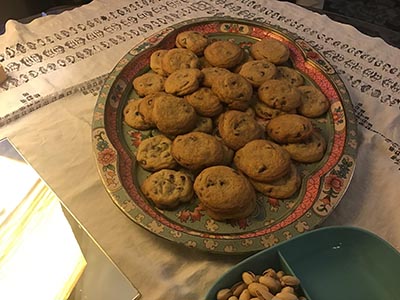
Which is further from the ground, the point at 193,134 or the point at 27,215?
the point at 193,134

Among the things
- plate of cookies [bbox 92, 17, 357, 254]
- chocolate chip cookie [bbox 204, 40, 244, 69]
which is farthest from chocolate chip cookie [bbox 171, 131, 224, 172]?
chocolate chip cookie [bbox 204, 40, 244, 69]

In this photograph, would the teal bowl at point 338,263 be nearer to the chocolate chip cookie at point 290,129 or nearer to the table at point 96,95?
the table at point 96,95

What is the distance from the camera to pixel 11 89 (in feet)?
3.43

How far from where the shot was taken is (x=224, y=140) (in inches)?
33.6

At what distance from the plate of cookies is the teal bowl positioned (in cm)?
4

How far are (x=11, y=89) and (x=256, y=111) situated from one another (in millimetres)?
543

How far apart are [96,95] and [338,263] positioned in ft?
2.05

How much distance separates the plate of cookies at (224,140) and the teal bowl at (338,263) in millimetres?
35

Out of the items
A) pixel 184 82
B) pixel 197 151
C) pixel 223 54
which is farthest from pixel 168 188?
pixel 223 54

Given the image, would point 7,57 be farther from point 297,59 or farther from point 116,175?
point 297,59

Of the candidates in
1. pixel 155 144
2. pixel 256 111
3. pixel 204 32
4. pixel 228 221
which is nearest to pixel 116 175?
pixel 155 144

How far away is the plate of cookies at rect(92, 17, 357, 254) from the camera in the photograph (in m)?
0.76

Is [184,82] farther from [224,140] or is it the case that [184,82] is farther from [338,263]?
[338,263]

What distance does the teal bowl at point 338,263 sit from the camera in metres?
0.69
